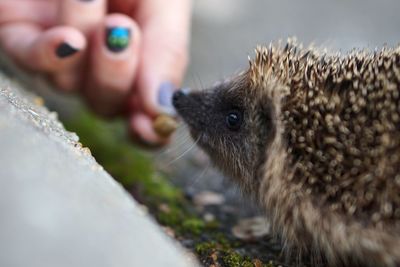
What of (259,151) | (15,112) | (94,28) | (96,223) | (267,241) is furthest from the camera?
(94,28)

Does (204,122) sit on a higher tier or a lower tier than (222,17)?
lower

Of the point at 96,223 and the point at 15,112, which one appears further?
the point at 15,112

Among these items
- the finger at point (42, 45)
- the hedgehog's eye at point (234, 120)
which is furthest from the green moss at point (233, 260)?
the finger at point (42, 45)

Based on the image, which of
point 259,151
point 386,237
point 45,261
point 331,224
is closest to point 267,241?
point 259,151

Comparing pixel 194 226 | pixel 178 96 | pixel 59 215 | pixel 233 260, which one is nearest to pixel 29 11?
pixel 178 96

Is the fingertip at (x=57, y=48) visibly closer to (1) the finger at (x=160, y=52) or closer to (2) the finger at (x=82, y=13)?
(2) the finger at (x=82, y=13)

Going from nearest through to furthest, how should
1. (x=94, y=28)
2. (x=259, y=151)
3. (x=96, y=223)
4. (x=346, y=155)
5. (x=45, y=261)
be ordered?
(x=45, y=261) → (x=96, y=223) → (x=346, y=155) → (x=259, y=151) → (x=94, y=28)

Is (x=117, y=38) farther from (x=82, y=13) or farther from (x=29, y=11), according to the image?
(x=29, y=11)

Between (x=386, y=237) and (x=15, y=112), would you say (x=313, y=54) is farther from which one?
(x=15, y=112)

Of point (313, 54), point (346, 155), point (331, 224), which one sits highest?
point (313, 54)
